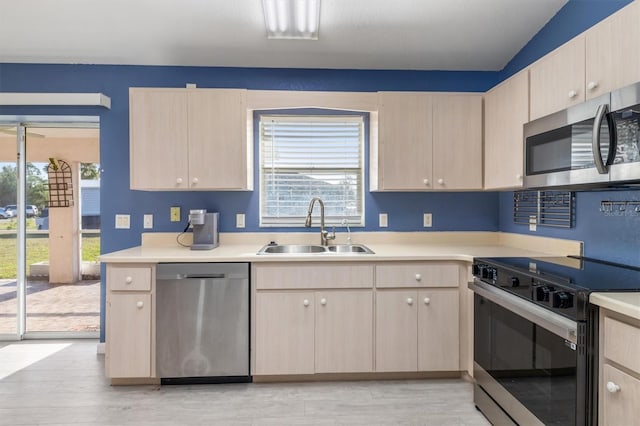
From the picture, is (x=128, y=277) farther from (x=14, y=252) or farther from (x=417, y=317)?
(x=417, y=317)

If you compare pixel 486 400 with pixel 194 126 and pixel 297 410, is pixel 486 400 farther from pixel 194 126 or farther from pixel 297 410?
pixel 194 126

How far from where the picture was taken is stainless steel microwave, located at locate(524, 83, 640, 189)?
4.66ft

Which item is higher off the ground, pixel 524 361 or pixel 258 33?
pixel 258 33

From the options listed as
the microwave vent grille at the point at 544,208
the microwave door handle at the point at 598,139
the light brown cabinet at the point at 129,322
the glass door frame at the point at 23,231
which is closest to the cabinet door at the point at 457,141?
the microwave vent grille at the point at 544,208

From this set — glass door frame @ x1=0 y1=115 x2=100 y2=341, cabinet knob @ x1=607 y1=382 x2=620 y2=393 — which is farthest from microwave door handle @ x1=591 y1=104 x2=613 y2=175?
glass door frame @ x1=0 y1=115 x2=100 y2=341

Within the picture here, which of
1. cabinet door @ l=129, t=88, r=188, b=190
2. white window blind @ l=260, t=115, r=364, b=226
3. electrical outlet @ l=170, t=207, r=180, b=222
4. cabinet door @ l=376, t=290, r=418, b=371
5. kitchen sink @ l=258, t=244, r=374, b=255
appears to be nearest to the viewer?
cabinet door @ l=376, t=290, r=418, b=371

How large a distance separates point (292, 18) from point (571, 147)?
6.02 ft

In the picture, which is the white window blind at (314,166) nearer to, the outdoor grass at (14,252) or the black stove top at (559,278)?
the black stove top at (559,278)

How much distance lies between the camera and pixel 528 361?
1656 mm

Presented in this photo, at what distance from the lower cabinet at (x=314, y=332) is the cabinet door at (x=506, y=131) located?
1252 millimetres

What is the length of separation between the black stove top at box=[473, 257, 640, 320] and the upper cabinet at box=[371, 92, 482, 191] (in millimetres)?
850

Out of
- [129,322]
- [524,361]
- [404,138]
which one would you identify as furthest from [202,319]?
[404,138]

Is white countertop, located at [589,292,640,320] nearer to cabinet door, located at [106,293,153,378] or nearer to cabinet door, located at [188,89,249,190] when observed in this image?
cabinet door, located at [188,89,249,190]

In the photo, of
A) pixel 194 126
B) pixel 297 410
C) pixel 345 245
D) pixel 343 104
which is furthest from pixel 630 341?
pixel 194 126
